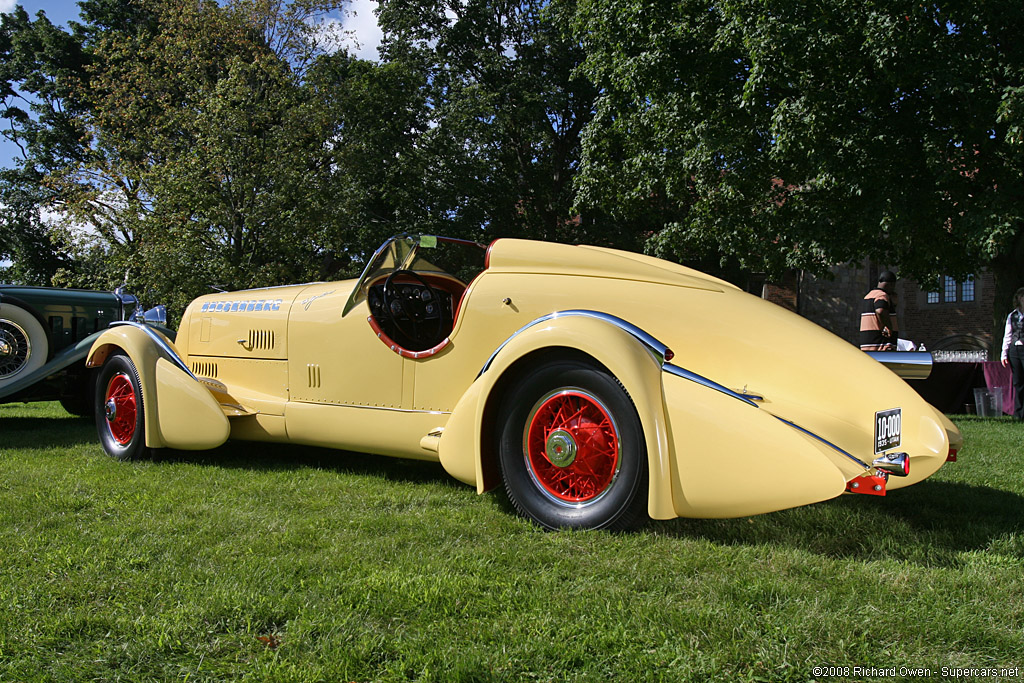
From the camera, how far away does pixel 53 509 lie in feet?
11.5

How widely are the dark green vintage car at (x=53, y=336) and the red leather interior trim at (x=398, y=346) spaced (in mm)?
2515

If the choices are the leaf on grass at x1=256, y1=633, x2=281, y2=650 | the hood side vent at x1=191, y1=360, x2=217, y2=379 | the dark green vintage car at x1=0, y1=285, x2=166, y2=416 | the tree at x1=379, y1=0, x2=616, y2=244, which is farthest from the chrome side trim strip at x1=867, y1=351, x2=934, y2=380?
the tree at x1=379, y1=0, x2=616, y2=244

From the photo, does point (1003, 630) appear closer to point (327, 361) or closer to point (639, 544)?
point (639, 544)

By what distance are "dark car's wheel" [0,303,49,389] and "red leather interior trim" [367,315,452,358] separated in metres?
4.24

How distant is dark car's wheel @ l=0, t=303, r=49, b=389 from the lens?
6504 mm

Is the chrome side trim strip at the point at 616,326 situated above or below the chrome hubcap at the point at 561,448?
above

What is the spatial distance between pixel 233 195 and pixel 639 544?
53.3 feet

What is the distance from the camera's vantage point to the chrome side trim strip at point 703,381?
273cm

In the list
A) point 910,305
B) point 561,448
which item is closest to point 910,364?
point 561,448

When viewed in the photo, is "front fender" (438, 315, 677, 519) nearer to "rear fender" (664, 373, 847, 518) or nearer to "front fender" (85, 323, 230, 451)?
"rear fender" (664, 373, 847, 518)

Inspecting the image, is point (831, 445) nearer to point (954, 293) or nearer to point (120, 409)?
point (120, 409)

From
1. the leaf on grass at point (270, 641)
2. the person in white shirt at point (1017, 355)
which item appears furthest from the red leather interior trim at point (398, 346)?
the person in white shirt at point (1017, 355)

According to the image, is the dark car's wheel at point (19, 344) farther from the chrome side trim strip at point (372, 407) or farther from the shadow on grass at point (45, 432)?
the chrome side trim strip at point (372, 407)

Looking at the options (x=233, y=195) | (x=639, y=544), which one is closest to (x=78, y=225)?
(x=233, y=195)
